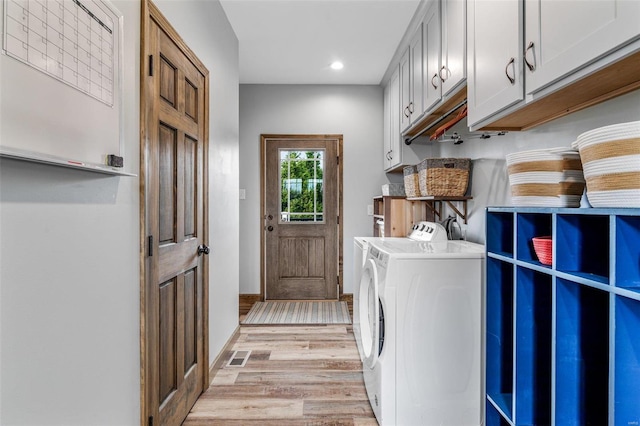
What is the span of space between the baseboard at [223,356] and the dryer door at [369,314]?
3.28 ft

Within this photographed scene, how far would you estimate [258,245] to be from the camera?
13.5ft

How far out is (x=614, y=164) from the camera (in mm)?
858

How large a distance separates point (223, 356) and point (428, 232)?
1.76m

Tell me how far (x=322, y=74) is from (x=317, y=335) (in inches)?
105

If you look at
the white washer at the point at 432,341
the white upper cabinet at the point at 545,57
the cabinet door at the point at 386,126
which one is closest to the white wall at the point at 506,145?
the white upper cabinet at the point at 545,57

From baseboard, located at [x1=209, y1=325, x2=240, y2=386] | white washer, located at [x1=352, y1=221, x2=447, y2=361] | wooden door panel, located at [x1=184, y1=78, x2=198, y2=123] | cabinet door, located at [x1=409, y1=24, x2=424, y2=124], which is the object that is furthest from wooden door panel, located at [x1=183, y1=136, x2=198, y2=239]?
cabinet door, located at [x1=409, y1=24, x2=424, y2=124]

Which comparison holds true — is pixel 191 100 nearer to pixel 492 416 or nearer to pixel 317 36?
pixel 317 36

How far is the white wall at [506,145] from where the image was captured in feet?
3.97

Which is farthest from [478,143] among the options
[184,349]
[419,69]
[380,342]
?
[184,349]

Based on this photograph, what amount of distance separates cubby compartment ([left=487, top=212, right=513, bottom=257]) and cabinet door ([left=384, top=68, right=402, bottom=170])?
1.89 m

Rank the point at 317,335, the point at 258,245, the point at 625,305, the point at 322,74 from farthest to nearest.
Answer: the point at 258,245 → the point at 322,74 → the point at 317,335 → the point at 625,305

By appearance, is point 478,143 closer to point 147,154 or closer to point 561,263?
point 561,263

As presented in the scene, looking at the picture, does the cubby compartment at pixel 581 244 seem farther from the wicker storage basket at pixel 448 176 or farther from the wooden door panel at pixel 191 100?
the wooden door panel at pixel 191 100

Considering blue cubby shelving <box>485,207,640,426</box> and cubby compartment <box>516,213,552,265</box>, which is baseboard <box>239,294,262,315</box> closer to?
blue cubby shelving <box>485,207,640,426</box>
